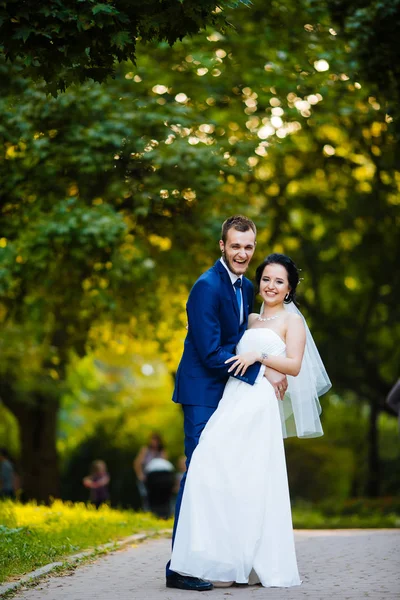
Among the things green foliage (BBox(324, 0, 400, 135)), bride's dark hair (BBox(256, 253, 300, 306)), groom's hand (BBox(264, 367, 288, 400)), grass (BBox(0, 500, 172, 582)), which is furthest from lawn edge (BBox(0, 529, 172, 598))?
green foliage (BBox(324, 0, 400, 135))

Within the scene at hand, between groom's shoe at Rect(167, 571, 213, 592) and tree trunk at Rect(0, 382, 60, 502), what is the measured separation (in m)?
14.1

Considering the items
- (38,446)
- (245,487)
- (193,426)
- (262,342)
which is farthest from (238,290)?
(38,446)

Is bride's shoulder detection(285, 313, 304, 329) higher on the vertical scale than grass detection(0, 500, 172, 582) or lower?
higher

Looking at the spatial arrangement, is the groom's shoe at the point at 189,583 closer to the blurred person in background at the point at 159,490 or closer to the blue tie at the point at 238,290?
the blue tie at the point at 238,290

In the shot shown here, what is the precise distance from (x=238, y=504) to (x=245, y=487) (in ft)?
0.42

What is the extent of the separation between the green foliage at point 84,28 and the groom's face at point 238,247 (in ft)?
4.77

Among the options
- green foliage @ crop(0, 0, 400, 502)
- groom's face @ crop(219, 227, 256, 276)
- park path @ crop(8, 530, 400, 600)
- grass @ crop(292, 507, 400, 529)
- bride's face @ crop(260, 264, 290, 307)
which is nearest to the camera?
park path @ crop(8, 530, 400, 600)

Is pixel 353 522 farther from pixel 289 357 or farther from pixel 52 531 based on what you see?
pixel 289 357

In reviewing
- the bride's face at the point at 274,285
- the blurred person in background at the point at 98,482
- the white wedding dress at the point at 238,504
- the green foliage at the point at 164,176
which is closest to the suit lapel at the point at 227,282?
the bride's face at the point at 274,285

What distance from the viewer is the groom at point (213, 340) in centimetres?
678

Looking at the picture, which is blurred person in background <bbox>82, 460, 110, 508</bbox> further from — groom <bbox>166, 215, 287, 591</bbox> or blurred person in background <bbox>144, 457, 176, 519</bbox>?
groom <bbox>166, 215, 287, 591</bbox>

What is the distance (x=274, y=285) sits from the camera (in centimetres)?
725

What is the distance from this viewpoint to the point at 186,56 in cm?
1695

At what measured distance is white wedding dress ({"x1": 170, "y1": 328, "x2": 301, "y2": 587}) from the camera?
21.5 feet
